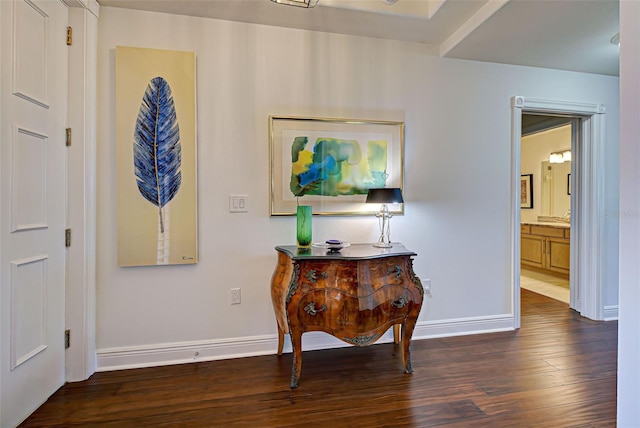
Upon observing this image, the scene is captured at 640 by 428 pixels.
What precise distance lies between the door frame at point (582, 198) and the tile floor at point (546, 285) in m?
0.60

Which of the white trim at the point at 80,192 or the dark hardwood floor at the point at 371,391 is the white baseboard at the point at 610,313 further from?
the white trim at the point at 80,192

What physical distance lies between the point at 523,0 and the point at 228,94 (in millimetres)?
2024

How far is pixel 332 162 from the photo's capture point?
2625 mm

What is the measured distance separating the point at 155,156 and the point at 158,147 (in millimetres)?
66

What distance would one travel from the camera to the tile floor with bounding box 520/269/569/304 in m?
4.20

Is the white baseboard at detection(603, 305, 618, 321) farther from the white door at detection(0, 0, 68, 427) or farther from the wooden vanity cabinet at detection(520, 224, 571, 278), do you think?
the white door at detection(0, 0, 68, 427)

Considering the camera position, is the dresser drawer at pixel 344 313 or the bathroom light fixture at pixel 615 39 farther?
the bathroom light fixture at pixel 615 39

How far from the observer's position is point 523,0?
2090mm

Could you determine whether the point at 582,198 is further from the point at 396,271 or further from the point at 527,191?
the point at 527,191

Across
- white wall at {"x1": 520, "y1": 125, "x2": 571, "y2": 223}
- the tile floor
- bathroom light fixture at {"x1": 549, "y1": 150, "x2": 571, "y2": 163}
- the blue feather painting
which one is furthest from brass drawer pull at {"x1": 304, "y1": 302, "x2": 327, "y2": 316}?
bathroom light fixture at {"x1": 549, "y1": 150, "x2": 571, "y2": 163}

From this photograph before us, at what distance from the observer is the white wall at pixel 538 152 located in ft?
18.9

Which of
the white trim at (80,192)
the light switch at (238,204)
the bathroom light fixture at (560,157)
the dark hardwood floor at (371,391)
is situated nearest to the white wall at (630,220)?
the dark hardwood floor at (371,391)

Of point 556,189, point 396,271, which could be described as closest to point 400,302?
point 396,271

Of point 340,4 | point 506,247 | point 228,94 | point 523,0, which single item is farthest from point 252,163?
point 506,247
